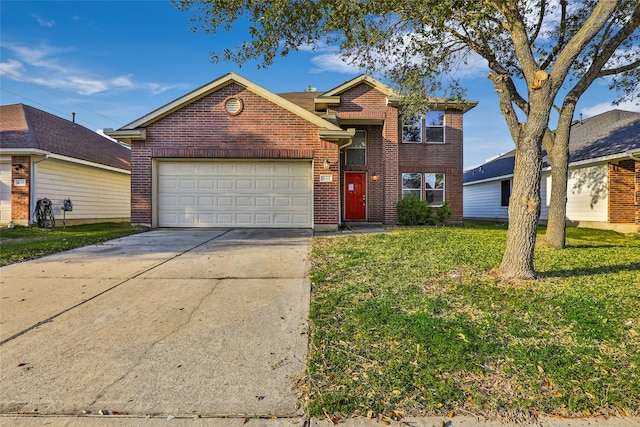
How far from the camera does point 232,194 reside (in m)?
10.9

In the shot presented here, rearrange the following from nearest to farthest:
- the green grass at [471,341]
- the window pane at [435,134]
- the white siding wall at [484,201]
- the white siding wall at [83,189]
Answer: the green grass at [471,341]
the white siding wall at [83,189]
the window pane at [435,134]
the white siding wall at [484,201]

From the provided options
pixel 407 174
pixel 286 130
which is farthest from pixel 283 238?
pixel 407 174

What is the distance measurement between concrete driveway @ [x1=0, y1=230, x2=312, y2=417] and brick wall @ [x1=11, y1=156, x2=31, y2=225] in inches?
303

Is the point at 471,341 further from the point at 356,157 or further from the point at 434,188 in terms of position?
the point at 434,188

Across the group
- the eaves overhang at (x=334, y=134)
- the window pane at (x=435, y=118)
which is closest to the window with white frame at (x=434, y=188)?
the window pane at (x=435, y=118)

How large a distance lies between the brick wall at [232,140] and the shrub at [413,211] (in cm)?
377

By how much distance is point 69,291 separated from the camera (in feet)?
15.1

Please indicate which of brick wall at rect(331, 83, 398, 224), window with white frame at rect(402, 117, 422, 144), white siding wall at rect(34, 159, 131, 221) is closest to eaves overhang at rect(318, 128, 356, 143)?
brick wall at rect(331, 83, 398, 224)

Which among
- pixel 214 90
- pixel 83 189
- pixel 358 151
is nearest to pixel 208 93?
pixel 214 90

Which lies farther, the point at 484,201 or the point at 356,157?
the point at 484,201

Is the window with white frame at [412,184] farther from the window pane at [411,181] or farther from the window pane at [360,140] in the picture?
the window pane at [360,140]

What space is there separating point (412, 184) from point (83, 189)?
14.0m

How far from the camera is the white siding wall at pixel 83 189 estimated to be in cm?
1245

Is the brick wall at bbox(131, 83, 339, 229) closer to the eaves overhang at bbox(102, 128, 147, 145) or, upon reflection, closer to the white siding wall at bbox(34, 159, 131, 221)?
the eaves overhang at bbox(102, 128, 147, 145)
